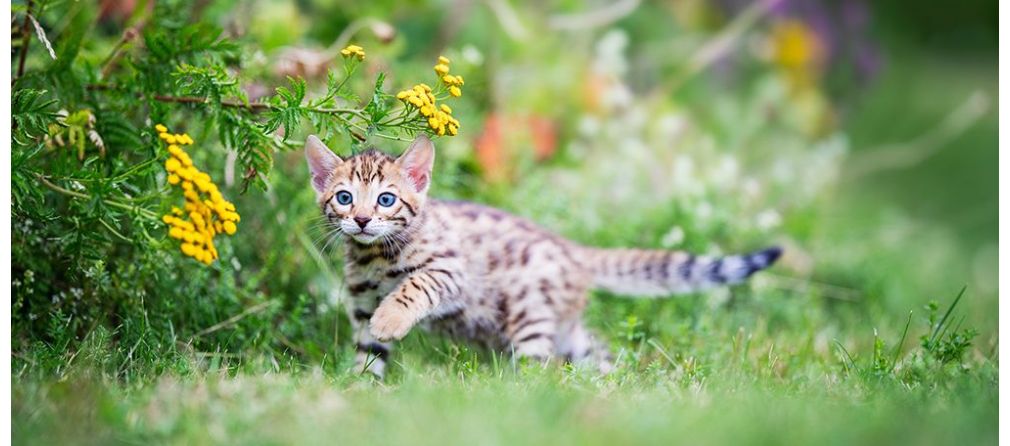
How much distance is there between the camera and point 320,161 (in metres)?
3.99

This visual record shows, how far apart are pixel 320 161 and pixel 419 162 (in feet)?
1.19

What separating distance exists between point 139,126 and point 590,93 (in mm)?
3569

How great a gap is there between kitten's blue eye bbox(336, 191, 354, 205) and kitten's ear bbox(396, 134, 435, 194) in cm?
22

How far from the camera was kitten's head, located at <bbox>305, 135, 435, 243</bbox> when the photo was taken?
3.91 m

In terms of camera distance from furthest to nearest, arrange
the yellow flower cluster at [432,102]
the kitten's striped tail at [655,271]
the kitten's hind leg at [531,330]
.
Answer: the kitten's striped tail at [655,271] → the kitten's hind leg at [531,330] → the yellow flower cluster at [432,102]

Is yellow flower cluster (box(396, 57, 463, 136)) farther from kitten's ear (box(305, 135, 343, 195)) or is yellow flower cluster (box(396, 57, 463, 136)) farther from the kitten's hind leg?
the kitten's hind leg

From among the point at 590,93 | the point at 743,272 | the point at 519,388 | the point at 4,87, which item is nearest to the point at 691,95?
the point at 590,93

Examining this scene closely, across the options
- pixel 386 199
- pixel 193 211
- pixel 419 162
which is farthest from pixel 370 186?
pixel 193 211

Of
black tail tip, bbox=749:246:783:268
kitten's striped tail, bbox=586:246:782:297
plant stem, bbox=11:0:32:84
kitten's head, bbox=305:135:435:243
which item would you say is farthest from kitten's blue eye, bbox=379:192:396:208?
black tail tip, bbox=749:246:783:268

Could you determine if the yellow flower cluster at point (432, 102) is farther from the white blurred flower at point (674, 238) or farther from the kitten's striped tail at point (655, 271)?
the white blurred flower at point (674, 238)

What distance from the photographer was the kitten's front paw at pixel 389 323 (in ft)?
12.1

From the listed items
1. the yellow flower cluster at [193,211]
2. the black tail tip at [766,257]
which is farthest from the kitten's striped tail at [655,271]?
the yellow flower cluster at [193,211]

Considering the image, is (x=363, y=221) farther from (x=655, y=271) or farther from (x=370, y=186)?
(x=655, y=271)

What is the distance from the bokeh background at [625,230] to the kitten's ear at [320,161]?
1.95 ft
